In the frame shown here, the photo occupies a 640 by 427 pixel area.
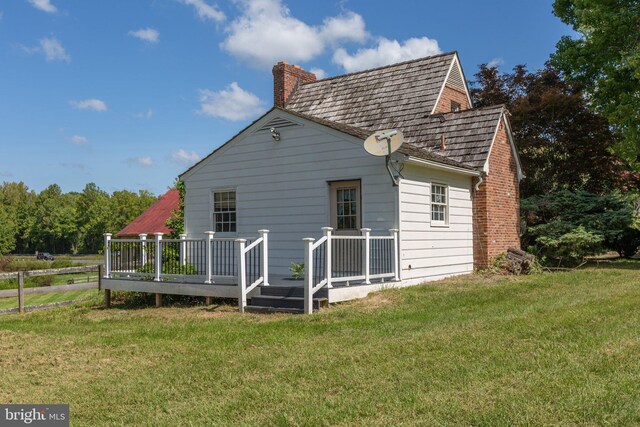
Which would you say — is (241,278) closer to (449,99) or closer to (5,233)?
(449,99)

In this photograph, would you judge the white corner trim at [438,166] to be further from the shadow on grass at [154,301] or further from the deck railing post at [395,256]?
the shadow on grass at [154,301]

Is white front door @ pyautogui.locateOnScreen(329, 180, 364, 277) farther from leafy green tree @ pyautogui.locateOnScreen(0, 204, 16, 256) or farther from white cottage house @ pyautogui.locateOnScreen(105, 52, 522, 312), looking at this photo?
leafy green tree @ pyautogui.locateOnScreen(0, 204, 16, 256)

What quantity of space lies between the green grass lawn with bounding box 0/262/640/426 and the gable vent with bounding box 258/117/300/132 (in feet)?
16.6

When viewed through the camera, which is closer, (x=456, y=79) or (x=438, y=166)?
(x=438, y=166)

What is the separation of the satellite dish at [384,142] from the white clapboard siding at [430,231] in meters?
1.00

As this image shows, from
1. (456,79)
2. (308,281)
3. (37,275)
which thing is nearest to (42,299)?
(37,275)

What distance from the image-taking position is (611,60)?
18.4 m

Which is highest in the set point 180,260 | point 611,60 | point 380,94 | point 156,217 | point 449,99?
point 611,60

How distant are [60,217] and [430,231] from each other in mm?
88982

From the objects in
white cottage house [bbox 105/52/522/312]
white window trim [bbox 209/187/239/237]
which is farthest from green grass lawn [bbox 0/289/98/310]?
white cottage house [bbox 105/52/522/312]

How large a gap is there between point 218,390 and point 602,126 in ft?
66.5

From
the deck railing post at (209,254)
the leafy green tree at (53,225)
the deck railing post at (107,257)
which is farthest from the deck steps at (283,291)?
the leafy green tree at (53,225)

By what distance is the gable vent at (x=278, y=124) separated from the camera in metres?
13.4

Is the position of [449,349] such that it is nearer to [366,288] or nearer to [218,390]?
[218,390]
